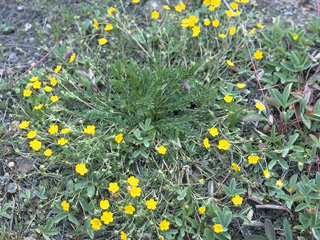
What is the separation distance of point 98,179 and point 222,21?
1.93 m

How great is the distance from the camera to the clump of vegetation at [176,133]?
2.66m

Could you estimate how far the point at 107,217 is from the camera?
2.57m

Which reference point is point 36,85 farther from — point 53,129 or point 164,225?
point 164,225

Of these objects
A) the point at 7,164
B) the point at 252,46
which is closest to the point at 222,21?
the point at 252,46

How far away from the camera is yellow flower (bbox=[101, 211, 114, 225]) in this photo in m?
2.56

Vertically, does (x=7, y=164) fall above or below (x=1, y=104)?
below

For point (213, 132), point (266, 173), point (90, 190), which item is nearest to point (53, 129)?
point (90, 190)

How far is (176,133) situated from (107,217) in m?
0.74

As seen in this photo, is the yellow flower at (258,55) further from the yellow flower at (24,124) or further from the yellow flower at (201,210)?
the yellow flower at (24,124)

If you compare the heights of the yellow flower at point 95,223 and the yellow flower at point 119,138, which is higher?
the yellow flower at point 119,138

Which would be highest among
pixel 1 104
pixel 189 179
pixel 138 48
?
pixel 138 48

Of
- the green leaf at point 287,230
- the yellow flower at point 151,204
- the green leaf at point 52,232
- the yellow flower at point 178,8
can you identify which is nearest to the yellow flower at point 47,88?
the green leaf at point 52,232

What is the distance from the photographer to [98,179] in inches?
108

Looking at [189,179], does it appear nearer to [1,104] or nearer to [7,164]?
[7,164]
